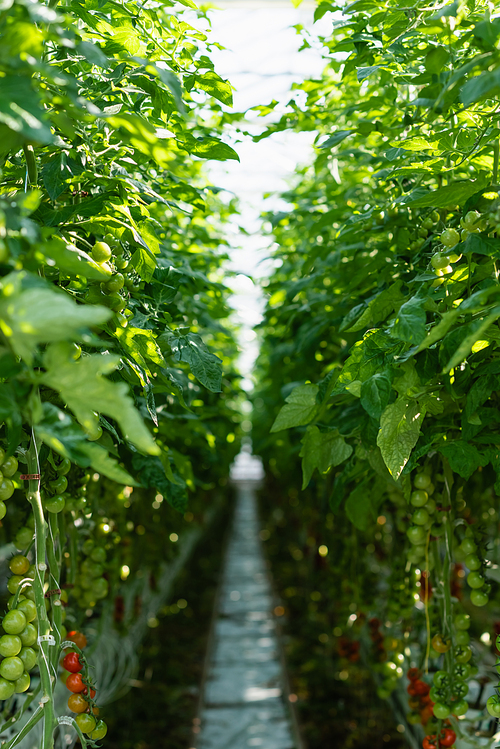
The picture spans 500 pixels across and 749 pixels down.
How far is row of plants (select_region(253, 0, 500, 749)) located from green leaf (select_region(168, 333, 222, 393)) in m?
0.16

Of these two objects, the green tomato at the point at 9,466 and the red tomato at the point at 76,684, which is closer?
the green tomato at the point at 9,466

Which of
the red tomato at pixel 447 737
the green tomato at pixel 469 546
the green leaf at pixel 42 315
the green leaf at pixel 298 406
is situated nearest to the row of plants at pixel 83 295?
the green leaf at pixel 42 315

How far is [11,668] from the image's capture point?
0.89 metres

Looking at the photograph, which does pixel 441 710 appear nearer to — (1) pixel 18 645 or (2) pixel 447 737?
(2) pixel 447 737

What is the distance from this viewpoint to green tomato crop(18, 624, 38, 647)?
932 mm

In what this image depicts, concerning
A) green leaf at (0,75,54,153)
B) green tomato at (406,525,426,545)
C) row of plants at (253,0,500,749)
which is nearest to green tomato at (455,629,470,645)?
row of plants at (253,0,500,749)

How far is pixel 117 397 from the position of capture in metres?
0.62

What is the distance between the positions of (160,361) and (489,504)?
126 cm

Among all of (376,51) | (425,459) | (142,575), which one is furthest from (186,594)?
(376,51)

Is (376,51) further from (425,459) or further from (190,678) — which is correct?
(190,678)

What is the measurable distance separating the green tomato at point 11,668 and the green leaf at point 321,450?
588 mm

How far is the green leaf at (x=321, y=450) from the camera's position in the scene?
4.03ft

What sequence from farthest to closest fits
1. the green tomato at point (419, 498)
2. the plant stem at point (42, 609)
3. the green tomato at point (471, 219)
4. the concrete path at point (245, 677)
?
the concrete path at point (245, 677) → the green tomato at point (419, 498) → the green tomato at point (471, 219) → the plant stem at point (42, 609)

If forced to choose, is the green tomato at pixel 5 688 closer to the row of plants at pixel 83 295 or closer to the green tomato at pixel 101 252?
the row of plants at pixel 83 295
